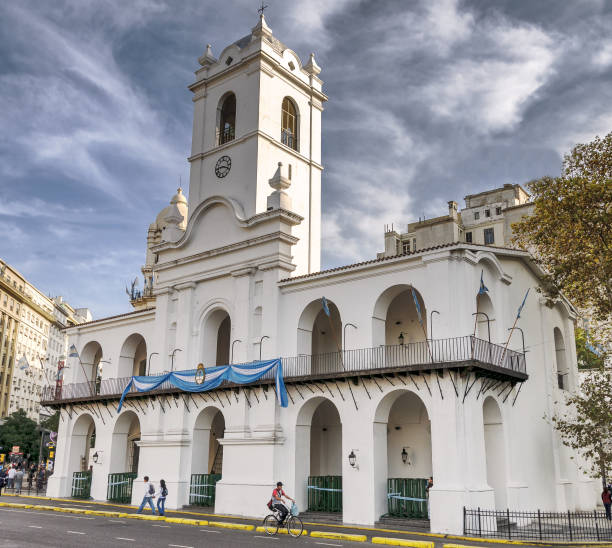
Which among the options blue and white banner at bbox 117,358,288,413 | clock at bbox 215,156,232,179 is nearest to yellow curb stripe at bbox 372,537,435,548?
blue and white banner at bbox 117,358,288,413

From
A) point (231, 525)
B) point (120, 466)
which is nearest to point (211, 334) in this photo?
point (120, 466)

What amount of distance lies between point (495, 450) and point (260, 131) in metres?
18.1

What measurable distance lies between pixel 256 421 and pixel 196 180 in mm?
13709

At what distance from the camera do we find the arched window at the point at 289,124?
112ft

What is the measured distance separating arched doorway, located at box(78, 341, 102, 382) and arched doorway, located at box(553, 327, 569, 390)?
79.6 ft

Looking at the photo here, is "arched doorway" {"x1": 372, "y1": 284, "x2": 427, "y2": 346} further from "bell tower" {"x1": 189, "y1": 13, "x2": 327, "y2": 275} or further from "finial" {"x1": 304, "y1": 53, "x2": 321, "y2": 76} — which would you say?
"finial" {"x1": 304, "y1": 53, "x2": 321, "y2": 76}

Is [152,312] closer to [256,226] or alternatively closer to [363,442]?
[256,226]

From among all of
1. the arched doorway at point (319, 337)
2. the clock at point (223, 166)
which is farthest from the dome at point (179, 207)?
the arched doorway at point (319, 337)

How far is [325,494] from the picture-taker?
25.4 m

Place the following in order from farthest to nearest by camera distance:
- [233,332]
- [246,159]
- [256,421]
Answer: [246,159] → [233,332] → [256,421]

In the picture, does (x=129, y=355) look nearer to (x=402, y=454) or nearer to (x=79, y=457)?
(x=79, y=457)

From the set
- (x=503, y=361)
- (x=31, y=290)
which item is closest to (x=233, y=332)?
(x=503, y=361)

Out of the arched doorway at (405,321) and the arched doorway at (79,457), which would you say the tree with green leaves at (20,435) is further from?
the arched doorway at (405,321)

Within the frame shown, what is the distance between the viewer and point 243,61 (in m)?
33.6
